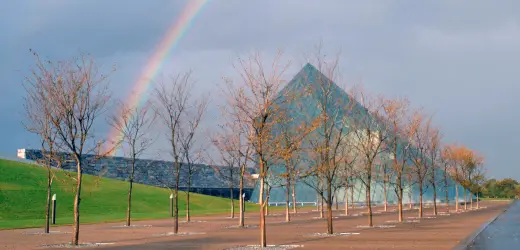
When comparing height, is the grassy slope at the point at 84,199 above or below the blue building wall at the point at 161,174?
below

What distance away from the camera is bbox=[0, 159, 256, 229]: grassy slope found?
5725 centimetres

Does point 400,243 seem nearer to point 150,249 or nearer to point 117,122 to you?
point 150,249

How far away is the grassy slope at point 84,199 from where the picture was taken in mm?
57250

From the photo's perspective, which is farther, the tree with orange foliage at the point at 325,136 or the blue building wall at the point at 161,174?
the blue building wall at the point at 161,174

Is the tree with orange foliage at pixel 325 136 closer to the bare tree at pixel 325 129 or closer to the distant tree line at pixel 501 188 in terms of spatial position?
the bare tree at pixel 325 129

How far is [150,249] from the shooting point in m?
22.5

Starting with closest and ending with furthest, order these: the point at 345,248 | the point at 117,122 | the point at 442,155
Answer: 1. the point at 345,248
2. the point at 117,122
3. the point at 442,155

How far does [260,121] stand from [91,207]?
4878 centimetres

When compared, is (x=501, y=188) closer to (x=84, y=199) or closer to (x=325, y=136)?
(x=84, y=199)

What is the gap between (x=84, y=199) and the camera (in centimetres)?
7094

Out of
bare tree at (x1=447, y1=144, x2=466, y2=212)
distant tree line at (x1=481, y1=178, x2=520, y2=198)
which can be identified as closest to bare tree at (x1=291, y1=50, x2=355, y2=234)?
bare tree at (x1=447, y1=144, x2=466, y2=212)

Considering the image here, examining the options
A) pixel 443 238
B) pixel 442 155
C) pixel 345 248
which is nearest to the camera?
pixel 345 248

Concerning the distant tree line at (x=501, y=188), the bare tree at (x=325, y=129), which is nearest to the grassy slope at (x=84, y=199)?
the bare tree at (x=325, y=129)

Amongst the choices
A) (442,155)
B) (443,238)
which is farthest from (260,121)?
(442,155)
